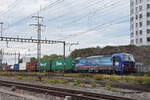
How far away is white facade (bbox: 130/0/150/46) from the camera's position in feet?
235

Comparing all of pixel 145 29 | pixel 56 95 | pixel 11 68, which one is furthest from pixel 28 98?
pixel 145 29

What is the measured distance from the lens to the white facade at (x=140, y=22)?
71.8 m

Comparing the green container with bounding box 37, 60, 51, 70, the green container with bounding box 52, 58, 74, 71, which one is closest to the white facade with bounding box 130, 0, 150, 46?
the green container with bounding box 37, 60, 51, 70

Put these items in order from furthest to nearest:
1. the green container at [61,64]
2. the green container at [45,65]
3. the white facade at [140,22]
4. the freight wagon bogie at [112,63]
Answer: the white facade at [140,22] < the green container at [45,65] < the green container at [61,64] < the freight wagon bogie at [112,63]

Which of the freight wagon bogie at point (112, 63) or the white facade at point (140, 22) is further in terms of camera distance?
the white facade at point (140, 22)

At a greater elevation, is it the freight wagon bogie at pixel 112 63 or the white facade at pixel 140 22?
the white facade at pixel 140 22

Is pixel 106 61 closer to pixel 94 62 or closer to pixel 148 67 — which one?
pixel 94 62

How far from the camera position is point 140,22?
74625 mm

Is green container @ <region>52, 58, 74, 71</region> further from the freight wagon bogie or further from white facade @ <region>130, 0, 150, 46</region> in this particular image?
white facade @ <region>130, 0, 150, 46</region>

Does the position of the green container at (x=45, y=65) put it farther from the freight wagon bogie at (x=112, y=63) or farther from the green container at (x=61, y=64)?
the freight wagon bogie at (x=112, y=63)

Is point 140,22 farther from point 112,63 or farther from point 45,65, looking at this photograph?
point 112,63

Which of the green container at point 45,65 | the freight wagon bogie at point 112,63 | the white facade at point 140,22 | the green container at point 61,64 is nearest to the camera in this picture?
the freight wagon bogie at point 112,63

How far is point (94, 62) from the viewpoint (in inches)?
1346

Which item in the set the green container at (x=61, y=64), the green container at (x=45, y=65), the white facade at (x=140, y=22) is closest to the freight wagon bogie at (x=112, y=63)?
the green container at (x=61, y=64)
